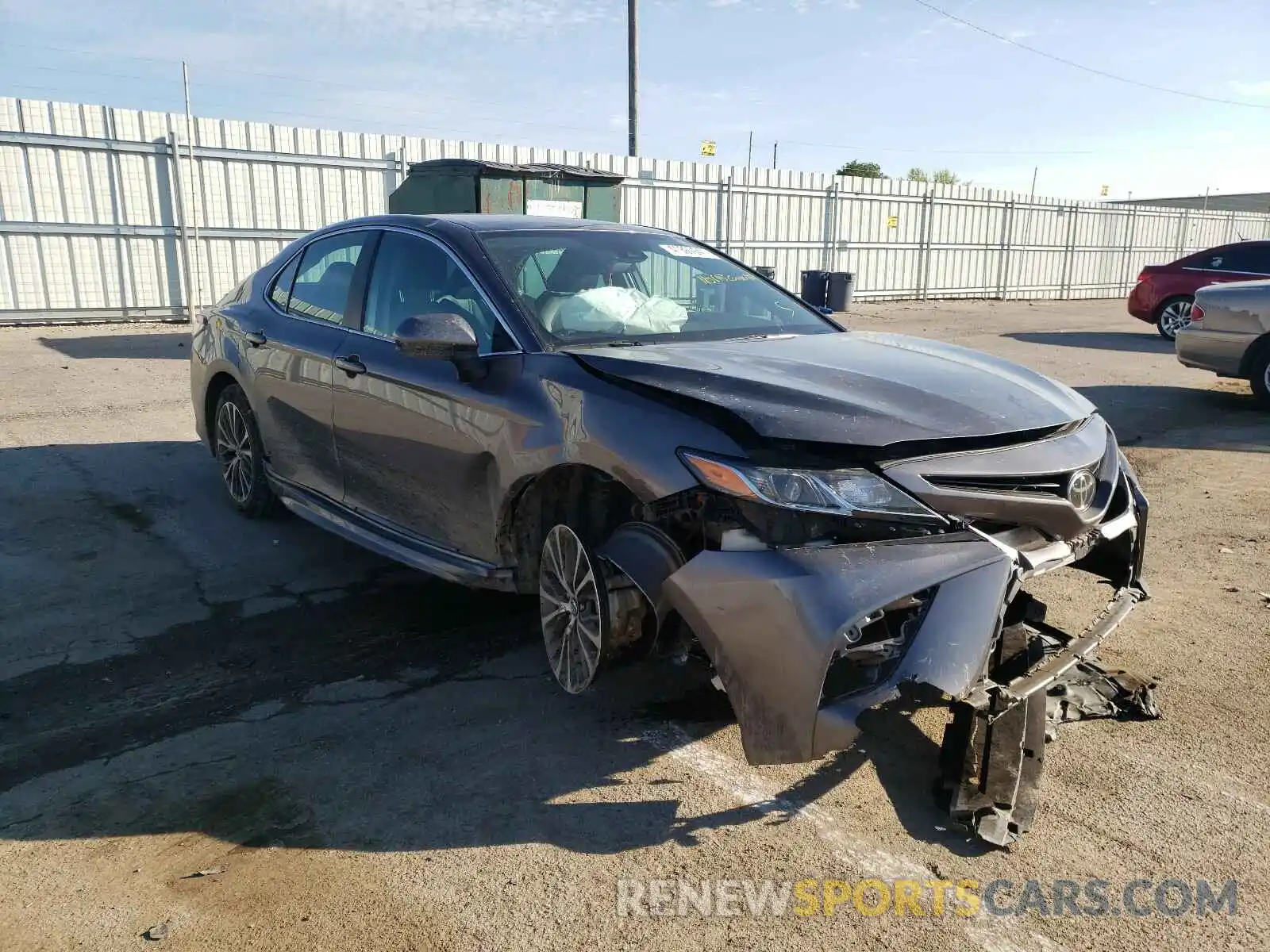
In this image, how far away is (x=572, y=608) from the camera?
3.31 m

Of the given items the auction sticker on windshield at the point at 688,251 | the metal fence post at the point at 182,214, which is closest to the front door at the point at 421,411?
the auction sticker on windshield at the point at 688,251

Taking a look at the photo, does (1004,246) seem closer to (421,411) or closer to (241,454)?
(241,454)

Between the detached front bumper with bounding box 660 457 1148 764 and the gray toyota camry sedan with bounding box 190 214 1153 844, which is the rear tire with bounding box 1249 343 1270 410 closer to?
the gray toyota camry sedan with bounding box 190 214 1153 844

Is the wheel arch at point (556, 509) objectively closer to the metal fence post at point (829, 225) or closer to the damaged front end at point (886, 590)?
the damaged front end at point (886, 590)

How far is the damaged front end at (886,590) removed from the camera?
249cm

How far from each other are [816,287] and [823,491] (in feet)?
16.3

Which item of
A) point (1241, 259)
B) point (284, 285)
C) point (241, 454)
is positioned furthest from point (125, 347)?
point (1241, 259)

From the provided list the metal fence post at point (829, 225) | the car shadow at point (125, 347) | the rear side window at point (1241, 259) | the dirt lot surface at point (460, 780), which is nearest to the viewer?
the dirt lot surface at point (460, 780)

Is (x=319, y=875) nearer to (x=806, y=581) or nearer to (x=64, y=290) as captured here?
(x=806, y=581)

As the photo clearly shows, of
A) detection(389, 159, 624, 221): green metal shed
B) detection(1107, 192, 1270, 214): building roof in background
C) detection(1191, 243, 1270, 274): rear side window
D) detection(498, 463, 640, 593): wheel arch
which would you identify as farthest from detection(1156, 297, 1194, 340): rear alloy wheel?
detection(1107, 192, 1270, 214): building roof in background

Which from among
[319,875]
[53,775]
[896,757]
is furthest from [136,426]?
[896,757]

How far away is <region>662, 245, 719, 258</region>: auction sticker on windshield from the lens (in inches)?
176

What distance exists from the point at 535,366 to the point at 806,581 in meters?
1.36

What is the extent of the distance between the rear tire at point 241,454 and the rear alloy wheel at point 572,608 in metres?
2.46
